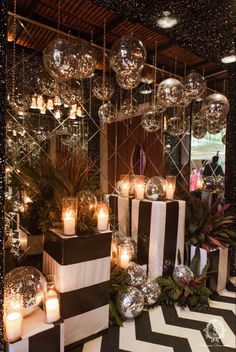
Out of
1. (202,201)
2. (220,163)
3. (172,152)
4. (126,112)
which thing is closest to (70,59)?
(126,112)

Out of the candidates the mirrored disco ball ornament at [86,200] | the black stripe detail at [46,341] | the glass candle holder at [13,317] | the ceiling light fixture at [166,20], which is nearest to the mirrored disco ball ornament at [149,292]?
the mirrored disco ball ornament at [86,200]

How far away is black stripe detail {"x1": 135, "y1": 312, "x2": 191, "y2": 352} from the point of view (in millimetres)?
1698

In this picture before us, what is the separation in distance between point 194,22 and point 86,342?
242 centimetres

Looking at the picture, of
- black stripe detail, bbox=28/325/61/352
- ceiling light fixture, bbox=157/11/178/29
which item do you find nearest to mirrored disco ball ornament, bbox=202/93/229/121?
ceiling light fixture, bbox=157/11/178/29

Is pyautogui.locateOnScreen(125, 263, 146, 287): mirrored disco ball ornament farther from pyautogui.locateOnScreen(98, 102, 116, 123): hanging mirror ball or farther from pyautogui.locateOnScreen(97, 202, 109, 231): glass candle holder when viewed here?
pyautogui.locateOnScreen(98, 102, 116, 123): hanging mirror ball

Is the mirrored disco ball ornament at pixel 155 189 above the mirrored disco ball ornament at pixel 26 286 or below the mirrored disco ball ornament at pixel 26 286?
above

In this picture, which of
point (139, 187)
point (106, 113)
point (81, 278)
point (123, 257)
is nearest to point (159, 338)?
point (123, 257)

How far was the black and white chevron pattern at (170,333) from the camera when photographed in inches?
65.9

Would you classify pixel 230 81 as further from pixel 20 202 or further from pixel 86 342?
pixel 86 342

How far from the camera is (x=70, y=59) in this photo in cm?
147

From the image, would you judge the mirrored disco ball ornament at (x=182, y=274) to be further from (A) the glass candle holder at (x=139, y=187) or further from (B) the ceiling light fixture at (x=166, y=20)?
(B) the ceiling light fixture at (x=166, y=20)

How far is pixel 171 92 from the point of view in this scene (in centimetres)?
201

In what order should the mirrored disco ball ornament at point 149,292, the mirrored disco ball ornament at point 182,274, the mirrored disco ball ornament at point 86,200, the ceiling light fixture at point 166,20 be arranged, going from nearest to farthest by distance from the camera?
1. the mirrored disco ball ornament at point 86,200
2. the ceiling light fixture at point 166,20
3. the mirrored disco ball ornament at point 149,292
4. the mirrored disco ball ornament at point 182,274

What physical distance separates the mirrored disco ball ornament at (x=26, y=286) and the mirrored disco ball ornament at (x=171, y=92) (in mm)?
1527
